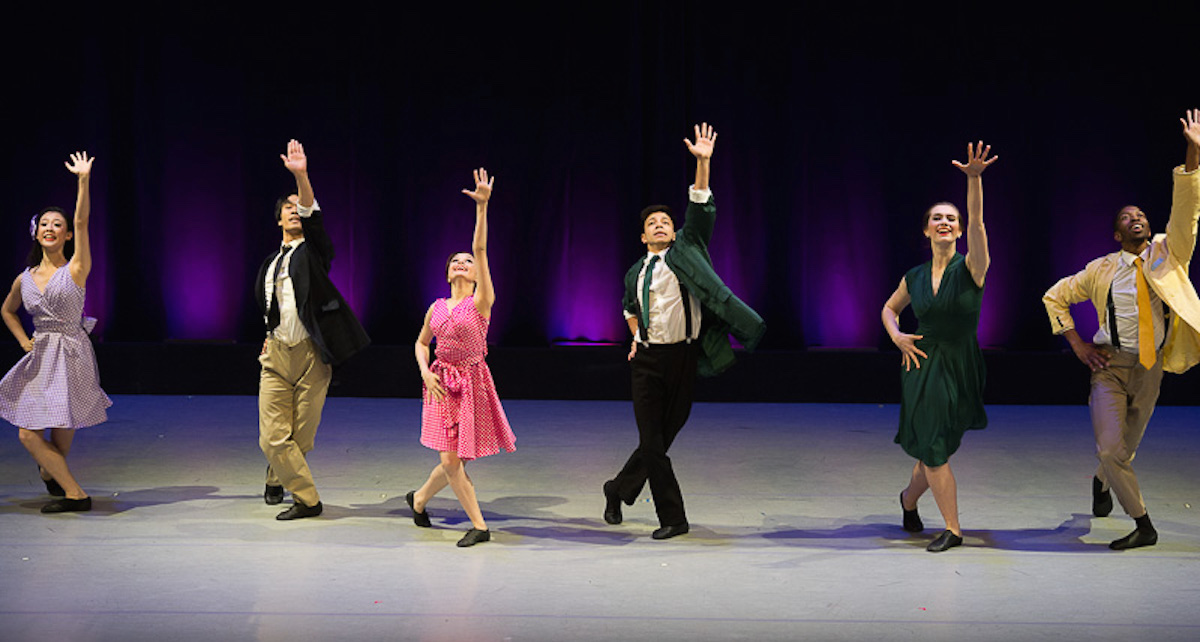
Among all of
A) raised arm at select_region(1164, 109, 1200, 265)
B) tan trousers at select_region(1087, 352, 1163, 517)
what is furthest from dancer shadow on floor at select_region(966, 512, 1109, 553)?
raised arm at select_region(1164, 109, 1200, 265)

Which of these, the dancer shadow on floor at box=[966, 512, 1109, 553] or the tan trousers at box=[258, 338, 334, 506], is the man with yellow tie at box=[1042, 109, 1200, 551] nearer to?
the dancer shadow on floor at box=[966, 512, 1109, 553]

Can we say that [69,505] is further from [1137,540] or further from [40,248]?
[1137,540]

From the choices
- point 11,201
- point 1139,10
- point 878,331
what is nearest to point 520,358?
point 878,331

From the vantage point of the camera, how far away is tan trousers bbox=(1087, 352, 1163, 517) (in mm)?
4480

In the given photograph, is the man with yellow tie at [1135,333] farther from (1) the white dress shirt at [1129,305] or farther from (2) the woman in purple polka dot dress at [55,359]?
(2) the woman in purple polka dot dress at [55,359]

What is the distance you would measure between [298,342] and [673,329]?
1.60m

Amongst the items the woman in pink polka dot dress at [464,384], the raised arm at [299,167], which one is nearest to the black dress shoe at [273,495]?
the woman in pink polka dot dress at [464,384]

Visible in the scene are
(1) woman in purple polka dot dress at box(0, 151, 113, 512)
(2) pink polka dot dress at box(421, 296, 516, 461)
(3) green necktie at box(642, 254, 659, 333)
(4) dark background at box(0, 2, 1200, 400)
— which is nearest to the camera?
(2) pink polka dot dress at box(421, 296, 516, 461)

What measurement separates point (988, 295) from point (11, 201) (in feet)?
25.6

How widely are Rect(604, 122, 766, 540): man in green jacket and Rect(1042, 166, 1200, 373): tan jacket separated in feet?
4.65

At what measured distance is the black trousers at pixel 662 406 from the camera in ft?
15.2

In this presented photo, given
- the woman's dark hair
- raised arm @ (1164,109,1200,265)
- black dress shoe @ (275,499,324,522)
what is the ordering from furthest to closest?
the woman's dark hair → black dress shoe @ (275,499,324,522) → raised arm @ (1164,109,1200,265)

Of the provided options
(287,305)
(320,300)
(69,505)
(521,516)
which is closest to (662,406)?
(521,516)

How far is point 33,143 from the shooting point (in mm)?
9172
